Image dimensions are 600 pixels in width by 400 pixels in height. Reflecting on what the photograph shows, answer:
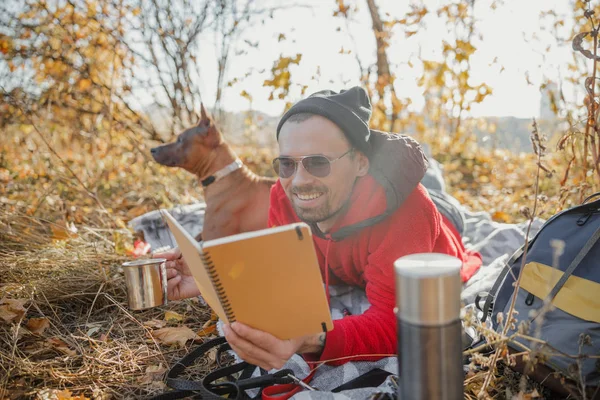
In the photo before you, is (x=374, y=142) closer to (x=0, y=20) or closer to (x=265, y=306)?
(x=265, y=306)

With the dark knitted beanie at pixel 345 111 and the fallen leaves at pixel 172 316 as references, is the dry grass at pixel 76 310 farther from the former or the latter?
the dark knitted beanie at pixel 345 111

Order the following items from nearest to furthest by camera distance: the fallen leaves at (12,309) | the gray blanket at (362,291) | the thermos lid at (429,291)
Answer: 1. the thermos lid at (429,291)
2. the gray blanket at (362,291)
3. the fallen leaves at (12,309)

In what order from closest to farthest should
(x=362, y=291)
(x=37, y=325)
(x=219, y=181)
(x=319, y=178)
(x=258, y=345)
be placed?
(x=258, y=345) < (x=319, y=178) < (x=37, y=325) < (x=362, y=291) < (x=219, y=181)

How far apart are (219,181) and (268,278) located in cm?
278

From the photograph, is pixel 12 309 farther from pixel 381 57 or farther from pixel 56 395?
pixel 381 57

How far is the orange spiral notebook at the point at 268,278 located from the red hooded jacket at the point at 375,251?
0.39 meters

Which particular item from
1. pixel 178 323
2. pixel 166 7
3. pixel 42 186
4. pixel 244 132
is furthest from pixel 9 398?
pixel 244 132

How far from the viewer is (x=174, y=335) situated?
238 cm

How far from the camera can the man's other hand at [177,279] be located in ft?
8.09

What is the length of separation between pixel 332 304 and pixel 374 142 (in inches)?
37.7

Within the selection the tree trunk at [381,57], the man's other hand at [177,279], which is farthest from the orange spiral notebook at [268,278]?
the tree trunk at [381,57]

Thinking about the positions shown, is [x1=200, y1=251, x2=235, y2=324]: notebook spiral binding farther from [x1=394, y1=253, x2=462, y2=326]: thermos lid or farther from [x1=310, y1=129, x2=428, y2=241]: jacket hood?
[x1=310, y1=129, x2=428, y2=241]: jacket hood

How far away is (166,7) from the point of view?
A: 18.4 ft

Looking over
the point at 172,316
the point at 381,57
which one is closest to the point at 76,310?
the point at 172,316
